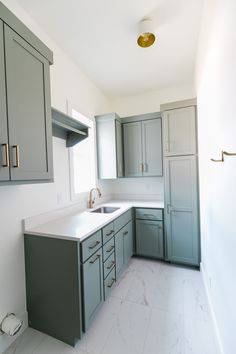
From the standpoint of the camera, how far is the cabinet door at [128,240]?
2.45 meters

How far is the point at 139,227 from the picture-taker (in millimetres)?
2793

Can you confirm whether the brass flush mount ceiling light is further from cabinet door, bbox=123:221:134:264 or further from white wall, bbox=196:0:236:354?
cabinet door, bbox=123:221:134:264

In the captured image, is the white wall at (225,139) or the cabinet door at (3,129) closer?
the white wall at (225,139)

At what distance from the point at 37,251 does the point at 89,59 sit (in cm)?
239

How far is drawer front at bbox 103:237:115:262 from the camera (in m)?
1.85

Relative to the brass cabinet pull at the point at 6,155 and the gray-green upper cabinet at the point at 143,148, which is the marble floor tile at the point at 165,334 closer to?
the brass cabinet pull at the point at 6,155

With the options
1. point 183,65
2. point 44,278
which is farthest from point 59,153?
point 183,65

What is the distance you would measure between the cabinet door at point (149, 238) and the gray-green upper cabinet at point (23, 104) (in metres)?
1.77

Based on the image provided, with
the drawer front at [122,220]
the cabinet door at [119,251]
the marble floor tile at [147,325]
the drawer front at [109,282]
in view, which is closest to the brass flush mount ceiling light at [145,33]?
the drawer front at [122,220]

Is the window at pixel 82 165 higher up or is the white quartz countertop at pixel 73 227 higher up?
the window at pixel 82 165

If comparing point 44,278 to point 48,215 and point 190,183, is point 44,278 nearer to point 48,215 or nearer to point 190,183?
point 48,215

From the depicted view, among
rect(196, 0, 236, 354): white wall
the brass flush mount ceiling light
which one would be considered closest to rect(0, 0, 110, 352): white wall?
the brass flush mount ceiling light

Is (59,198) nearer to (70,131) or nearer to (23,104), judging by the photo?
(70,131)

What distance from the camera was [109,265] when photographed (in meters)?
1.94
